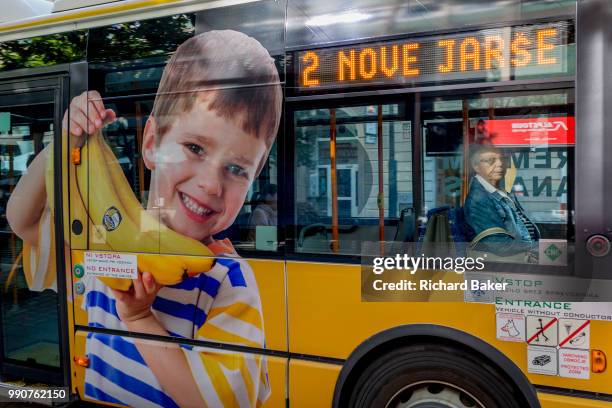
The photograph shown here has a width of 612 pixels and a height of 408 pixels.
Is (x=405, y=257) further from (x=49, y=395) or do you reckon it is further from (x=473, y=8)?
(x=49, y=395)

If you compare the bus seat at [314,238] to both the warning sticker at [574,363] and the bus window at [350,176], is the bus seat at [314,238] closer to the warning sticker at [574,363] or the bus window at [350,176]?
the bus window at [350,176]

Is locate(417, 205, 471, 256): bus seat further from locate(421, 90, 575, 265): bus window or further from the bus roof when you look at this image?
the bus roof

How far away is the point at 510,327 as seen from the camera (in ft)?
9.46

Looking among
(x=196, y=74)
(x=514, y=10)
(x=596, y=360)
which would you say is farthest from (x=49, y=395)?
(x=514, y=10)

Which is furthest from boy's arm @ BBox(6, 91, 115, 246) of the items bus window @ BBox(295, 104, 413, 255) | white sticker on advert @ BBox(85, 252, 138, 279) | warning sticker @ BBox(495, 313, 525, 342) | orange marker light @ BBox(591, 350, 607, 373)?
orange marker light @ BBox(591, 350, 607, 373)

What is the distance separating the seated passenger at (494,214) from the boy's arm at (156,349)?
6.90 ft

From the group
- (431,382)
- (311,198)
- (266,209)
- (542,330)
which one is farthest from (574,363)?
(266,209)

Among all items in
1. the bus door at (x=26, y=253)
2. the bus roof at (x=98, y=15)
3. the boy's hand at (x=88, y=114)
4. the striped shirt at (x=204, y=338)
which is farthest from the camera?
the bus door at (x=26, y=253)

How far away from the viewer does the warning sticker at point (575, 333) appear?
108 inches

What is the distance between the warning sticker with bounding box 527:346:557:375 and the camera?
2809mm

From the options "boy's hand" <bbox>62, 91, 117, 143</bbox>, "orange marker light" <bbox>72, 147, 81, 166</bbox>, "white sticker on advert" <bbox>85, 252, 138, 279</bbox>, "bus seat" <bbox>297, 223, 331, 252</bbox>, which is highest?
"boy's hand" <bbox>62, 91, 117, 143</bbox>

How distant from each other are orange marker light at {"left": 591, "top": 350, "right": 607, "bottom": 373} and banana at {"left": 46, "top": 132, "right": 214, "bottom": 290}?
2260 mm

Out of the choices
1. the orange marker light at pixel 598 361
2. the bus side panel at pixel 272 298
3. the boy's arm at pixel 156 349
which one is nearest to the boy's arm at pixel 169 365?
the boy's arm at pixel 156 349

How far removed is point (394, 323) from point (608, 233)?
1.19 metres
